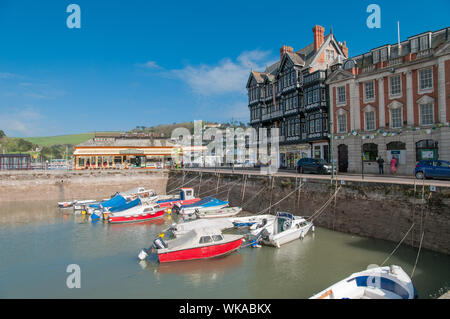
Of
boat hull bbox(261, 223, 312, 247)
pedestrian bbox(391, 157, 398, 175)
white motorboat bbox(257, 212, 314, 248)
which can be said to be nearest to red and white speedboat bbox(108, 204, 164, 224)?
white motorboat bbox(257, 212, 314, 248)

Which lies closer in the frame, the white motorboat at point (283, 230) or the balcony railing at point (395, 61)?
the white motorboat at point (283, 230)

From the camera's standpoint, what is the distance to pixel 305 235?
20312 mm

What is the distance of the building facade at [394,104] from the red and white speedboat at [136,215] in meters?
19.7

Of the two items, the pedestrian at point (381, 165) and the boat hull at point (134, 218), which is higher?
the pedestrian at point (381, 165)

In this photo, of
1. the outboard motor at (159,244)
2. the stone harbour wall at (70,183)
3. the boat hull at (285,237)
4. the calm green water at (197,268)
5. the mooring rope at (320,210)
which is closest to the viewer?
the calm green water at (197,268)

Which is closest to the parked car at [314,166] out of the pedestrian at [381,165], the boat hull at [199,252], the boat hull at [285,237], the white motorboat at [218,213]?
the pedestrian at [381,165]

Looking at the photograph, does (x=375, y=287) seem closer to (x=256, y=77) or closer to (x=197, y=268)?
(x=197, y=268)

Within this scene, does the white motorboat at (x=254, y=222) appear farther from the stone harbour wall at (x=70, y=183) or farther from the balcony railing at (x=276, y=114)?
the stone harbour wall at (x=70, y=183)

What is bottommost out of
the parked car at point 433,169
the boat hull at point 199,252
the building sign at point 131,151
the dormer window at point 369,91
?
the boat hull at point 199,252

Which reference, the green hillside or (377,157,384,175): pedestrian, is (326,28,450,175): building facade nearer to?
(377,157,384,175): pedestrian

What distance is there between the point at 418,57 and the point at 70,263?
33607 mm

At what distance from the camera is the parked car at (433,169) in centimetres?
2031

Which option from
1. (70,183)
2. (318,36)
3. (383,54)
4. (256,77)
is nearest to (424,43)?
(383,54)

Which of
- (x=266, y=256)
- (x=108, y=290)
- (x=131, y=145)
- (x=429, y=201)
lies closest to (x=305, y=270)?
(x=266, y=256)
